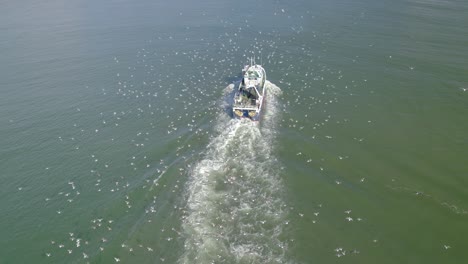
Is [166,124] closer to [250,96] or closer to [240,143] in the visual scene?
[240,143]

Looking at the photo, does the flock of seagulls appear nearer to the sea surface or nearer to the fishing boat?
the sea surface

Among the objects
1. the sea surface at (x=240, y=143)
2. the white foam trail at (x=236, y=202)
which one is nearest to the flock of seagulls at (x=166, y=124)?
the sea surface at (x=240, y=143)

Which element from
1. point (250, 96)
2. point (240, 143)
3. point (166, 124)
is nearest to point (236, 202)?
point (240, 143)

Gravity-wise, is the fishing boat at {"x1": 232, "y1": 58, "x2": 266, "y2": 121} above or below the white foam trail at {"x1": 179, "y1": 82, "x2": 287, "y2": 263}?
above

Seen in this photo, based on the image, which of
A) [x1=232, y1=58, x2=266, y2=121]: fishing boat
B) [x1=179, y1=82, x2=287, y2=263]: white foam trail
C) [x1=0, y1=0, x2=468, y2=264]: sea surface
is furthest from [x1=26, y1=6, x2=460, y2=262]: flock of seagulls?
[x1=232, y1=58, x2=266, y2=121]: fishing boat

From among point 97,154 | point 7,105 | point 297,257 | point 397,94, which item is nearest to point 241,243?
point 297,257
